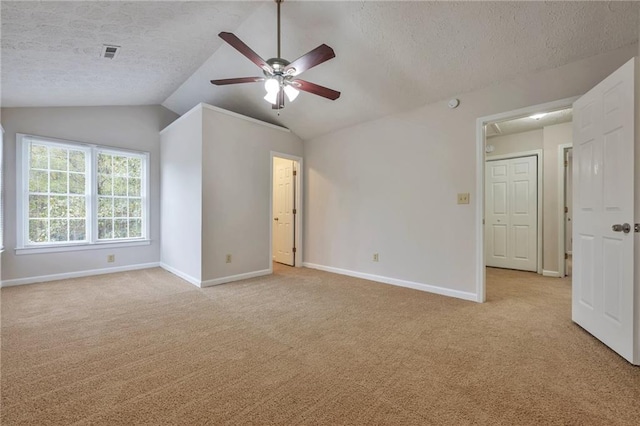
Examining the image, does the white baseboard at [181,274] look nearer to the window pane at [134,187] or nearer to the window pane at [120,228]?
the window pane at [120,228]

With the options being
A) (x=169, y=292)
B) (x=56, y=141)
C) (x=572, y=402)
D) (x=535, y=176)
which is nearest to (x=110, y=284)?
(x=169, y=292)

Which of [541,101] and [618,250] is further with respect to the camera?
[541,101]

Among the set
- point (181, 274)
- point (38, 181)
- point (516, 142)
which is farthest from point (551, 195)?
point (38, 181)

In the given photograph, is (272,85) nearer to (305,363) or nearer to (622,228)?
(305,363)

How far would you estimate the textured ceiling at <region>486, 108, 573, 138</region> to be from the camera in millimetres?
4195

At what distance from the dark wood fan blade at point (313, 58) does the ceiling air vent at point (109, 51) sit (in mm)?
1838

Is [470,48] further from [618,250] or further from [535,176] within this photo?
[535,176]

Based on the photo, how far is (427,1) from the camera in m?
2.44

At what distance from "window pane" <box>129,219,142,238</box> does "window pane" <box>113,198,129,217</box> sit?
6.5 inches

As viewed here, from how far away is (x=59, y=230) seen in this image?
4.32m

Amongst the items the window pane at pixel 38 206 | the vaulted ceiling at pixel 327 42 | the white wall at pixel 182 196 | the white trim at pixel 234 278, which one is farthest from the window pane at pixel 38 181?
the white trim at pixel 234 278

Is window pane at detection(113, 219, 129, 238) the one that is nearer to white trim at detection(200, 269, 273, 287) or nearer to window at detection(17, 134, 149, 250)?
window at detection(17, 134, 149, 250)

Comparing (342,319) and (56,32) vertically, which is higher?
(56,32)

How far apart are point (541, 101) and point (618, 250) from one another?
5.28ft
